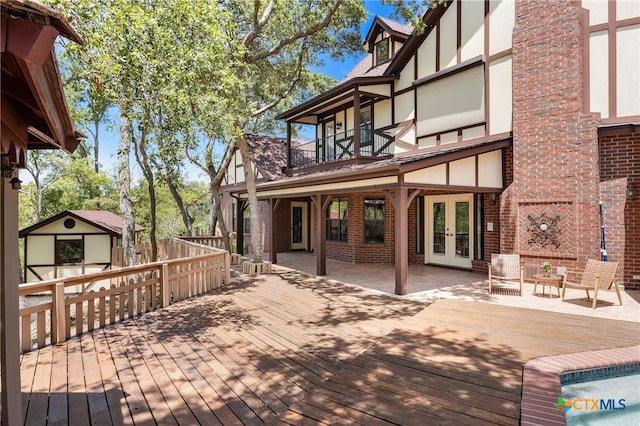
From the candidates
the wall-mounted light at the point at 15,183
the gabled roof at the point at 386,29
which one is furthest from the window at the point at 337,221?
the wall-mounted light at the point at 15,183

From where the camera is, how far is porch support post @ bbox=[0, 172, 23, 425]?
2.31 m

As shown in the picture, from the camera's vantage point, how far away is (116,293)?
224 inches

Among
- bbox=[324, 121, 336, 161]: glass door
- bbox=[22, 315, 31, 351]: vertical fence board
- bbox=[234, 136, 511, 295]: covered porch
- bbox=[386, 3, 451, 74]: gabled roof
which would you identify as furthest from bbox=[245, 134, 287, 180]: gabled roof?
bbox=[22, 315, 31, 351]: vertical fence board

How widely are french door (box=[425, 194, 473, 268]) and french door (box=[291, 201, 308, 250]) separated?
23.3 feet

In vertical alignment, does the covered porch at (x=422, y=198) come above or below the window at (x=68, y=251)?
above

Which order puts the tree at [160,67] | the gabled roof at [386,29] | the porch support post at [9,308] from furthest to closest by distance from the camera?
the gabled roof at [386,29] < the tree at [160,67] < the porch support post at [9,308]

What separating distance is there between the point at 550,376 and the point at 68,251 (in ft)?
53.2

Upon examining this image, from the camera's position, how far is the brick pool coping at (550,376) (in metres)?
2.81

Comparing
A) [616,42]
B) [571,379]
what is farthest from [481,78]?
[571,379]

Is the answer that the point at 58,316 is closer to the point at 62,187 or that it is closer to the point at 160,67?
the point at 160,67

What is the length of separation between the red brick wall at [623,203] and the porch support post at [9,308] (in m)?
10.3

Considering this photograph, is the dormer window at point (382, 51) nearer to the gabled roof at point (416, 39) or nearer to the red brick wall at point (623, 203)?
the gabled roof at point (416, 39)

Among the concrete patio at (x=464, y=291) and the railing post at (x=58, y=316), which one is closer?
the railing post at (x=58, y=316)

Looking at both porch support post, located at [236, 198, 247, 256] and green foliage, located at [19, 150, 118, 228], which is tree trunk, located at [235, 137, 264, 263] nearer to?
porch support post, located at [236, 198, 247, 256]
